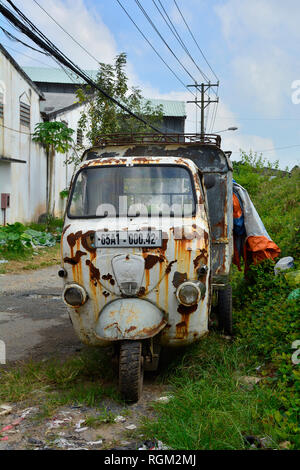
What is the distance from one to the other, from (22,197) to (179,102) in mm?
30210

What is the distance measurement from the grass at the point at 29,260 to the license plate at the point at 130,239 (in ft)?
24.7

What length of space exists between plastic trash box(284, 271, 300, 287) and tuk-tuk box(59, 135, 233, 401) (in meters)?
1.88

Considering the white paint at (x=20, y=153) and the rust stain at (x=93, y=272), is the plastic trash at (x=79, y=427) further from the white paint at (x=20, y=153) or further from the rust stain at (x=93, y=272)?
the white paint at (x=20, y=153)

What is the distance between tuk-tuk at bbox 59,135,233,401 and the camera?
4246 mm

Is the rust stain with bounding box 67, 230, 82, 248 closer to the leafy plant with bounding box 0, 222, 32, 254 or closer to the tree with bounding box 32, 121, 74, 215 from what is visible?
the leafy plant with bounding box 0, 222, 32, 254

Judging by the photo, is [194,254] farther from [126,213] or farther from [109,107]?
[109,107]

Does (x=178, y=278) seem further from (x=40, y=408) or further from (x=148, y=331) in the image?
(x=40, y=408)

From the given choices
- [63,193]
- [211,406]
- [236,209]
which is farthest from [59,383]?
[63,193]

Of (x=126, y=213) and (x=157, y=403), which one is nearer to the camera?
(x=157, y=403)

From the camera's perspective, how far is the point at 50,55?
9.03 metres

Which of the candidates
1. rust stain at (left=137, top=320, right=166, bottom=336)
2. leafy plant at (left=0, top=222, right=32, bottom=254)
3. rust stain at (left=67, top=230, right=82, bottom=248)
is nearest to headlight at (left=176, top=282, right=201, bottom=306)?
rust stain at (left=137, top=320, right=166, bottom=336)

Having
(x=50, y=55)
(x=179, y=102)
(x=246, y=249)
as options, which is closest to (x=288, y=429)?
(x=246, y=249)

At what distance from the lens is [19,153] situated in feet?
58.6
